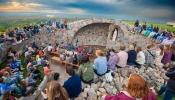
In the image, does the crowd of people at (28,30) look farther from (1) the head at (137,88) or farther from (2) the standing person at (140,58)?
(1) the head at (137,88)

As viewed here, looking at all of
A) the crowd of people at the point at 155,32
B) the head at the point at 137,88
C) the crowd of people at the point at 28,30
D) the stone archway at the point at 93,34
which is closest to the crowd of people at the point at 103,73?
the head at the point at 137,88

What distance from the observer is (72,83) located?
4.03 m

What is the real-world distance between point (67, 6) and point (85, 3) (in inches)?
118

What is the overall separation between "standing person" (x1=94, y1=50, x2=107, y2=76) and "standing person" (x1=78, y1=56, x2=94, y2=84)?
0.45 m

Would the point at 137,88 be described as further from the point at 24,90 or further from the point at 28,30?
the point at 28,30

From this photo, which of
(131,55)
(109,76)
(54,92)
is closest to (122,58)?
(131,55)

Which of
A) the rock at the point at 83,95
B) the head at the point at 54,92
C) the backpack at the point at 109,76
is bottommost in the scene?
the rock at the point at 83,95

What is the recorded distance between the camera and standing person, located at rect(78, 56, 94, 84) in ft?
15.2

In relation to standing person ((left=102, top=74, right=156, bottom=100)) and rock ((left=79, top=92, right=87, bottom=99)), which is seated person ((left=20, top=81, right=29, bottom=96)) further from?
standing person ((left=102, top=74, right=156, bottom=100))

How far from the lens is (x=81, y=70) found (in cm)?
476

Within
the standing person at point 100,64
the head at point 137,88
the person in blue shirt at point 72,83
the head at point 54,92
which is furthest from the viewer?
the standing person at point 100,64

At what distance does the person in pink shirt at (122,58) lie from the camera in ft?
19.0

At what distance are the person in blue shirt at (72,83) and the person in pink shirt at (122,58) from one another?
2.29 m

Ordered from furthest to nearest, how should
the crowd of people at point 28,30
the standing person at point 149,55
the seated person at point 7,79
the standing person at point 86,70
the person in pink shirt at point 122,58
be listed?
the crowd of people at point 28,30 < the seated person at point 7,79 < the standing person at point 149,55 < the person in pink shirt at point 122,58 < the standing person at point 86,70
